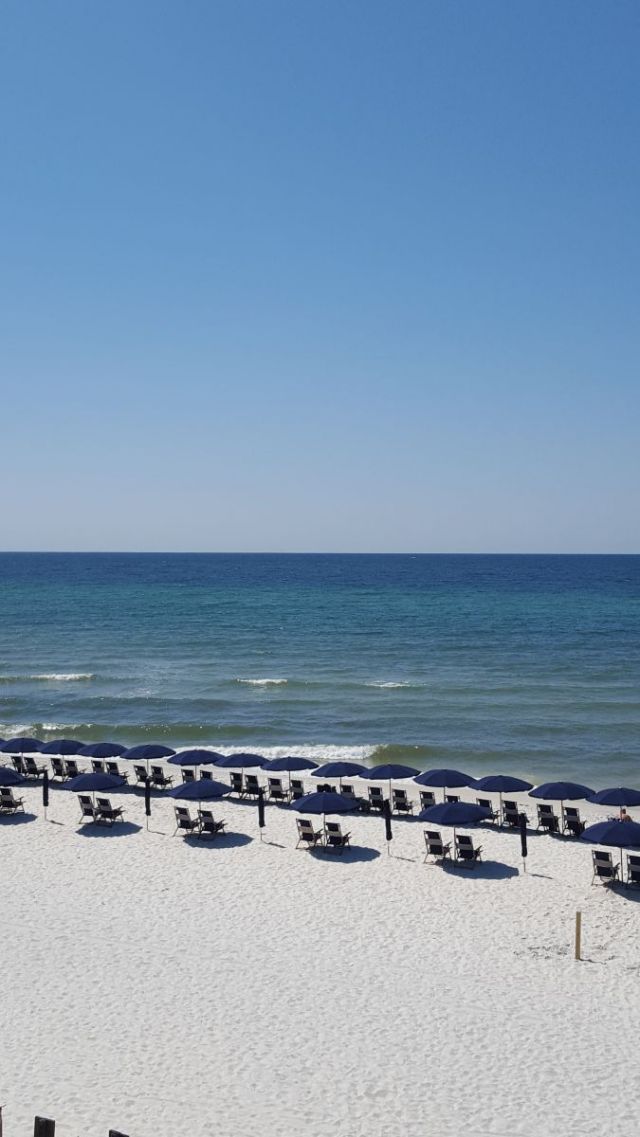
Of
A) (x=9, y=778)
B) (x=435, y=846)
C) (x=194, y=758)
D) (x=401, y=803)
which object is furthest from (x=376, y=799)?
(x=9, y=778)

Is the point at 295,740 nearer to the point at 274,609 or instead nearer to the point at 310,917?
the point at 310,917

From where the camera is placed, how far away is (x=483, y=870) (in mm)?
16781

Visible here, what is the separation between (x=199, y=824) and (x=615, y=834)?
8.88 meters

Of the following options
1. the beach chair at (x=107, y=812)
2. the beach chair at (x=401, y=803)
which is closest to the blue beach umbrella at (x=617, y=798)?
the beach chair at (x=401, y=803)

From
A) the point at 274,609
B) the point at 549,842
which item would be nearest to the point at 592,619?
the point at 274,609

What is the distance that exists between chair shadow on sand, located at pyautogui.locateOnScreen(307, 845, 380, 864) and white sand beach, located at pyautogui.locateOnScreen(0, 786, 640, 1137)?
0.28 feet

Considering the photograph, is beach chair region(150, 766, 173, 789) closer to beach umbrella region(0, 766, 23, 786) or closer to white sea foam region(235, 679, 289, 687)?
beach umbrella region(0, 766, 23, 786)

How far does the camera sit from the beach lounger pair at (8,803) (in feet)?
67.1

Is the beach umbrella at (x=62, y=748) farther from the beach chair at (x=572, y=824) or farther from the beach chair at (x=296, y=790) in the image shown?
the beach chair at (x=572, y=824)

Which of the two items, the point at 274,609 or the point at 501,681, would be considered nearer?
the point at 501,681

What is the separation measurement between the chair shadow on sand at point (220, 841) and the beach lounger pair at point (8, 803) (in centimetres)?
476

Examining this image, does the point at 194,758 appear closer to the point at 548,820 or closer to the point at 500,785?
the point at 500,785

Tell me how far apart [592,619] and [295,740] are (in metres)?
47.0

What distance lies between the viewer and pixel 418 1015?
11.1 m
